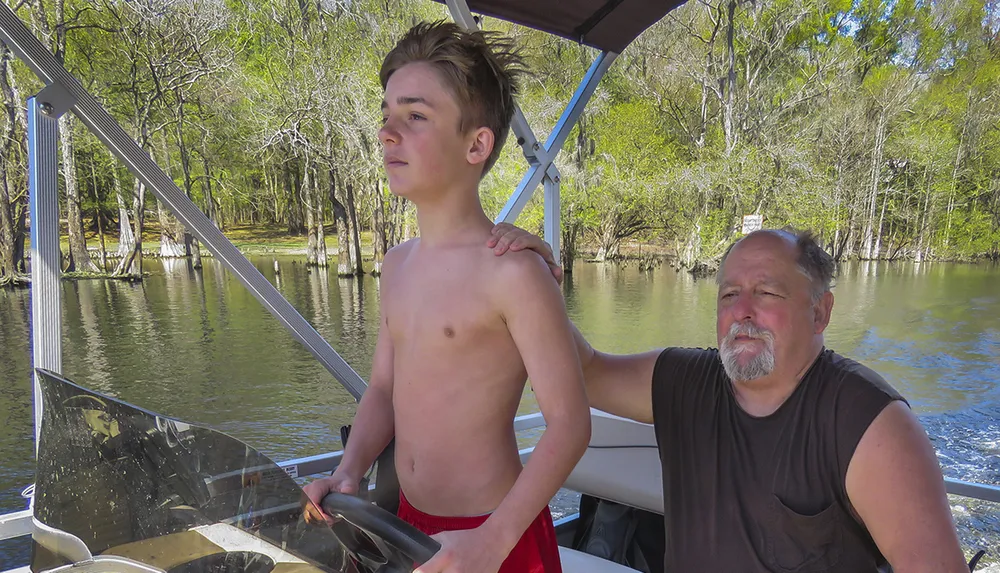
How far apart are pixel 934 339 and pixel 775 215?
13.3 feet

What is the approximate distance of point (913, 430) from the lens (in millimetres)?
996

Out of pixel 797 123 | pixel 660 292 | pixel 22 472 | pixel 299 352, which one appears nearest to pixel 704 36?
pixel 797 123

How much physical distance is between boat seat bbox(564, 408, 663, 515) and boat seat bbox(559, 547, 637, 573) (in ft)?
0.74

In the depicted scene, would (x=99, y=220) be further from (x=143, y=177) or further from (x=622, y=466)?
(x=622, y=466)

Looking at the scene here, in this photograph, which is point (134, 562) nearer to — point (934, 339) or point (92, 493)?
point (92, 493)

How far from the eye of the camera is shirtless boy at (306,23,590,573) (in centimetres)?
85

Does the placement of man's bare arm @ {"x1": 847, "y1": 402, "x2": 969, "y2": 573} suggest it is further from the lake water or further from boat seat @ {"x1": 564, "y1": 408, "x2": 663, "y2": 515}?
the lake water

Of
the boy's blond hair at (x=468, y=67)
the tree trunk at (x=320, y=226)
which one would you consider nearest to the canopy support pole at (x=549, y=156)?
the boy's blond hair at (x=468, y=67)

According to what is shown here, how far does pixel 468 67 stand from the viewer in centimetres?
93

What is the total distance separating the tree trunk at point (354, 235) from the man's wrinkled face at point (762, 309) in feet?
33.2

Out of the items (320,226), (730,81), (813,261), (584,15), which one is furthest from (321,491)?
(730,81)

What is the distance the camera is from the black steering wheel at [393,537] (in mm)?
631

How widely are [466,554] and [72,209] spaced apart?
9.05 m

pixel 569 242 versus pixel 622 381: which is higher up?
pixel 622 381
